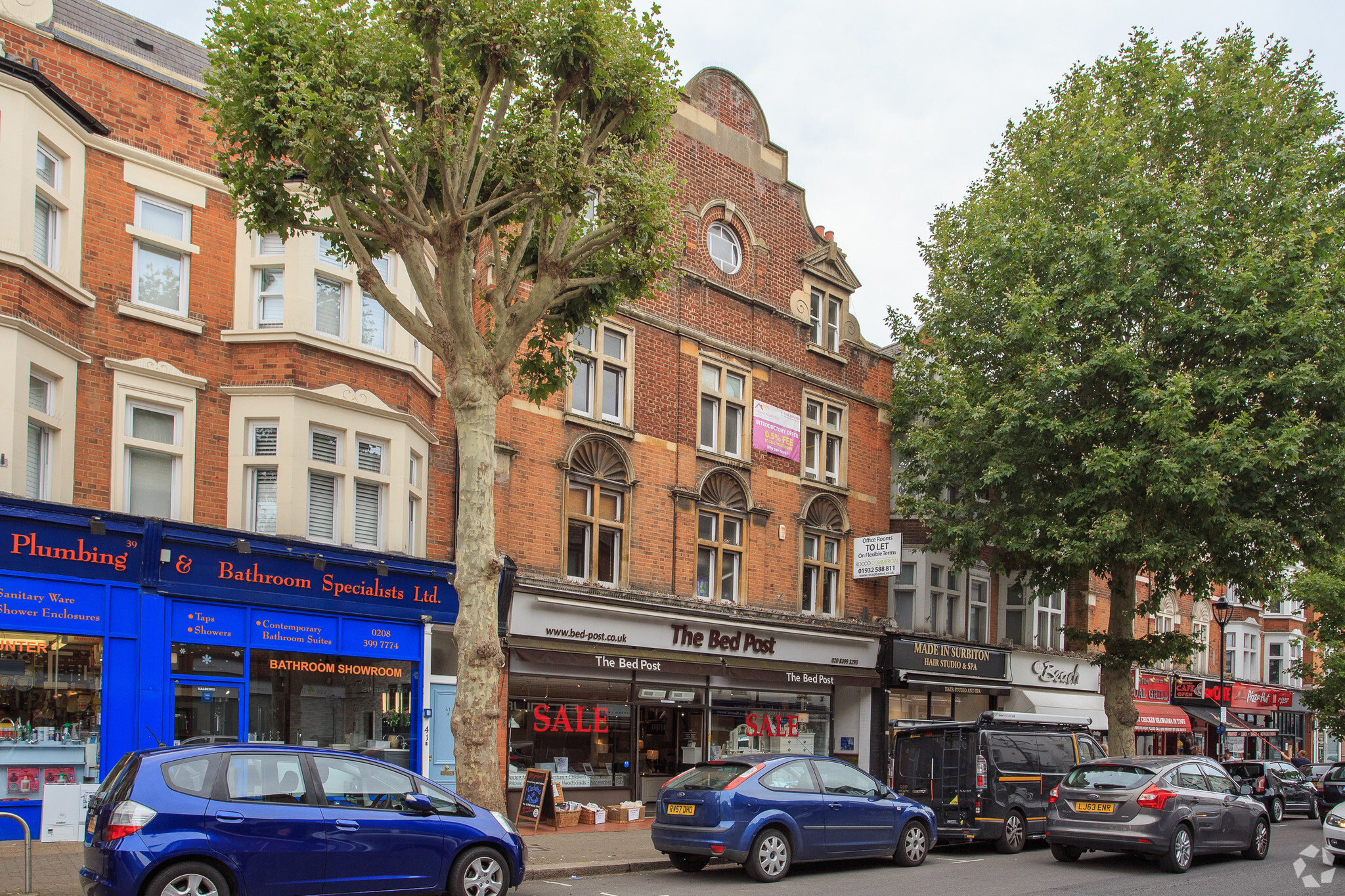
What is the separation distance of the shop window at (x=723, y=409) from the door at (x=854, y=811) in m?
8.87

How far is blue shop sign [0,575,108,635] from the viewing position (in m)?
12.7

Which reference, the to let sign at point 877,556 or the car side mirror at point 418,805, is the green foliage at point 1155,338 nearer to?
the to let sign at point 877,556

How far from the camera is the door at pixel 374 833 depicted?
9.38 meters

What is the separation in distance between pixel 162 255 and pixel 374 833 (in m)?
9.03

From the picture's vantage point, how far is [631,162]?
12789 mm

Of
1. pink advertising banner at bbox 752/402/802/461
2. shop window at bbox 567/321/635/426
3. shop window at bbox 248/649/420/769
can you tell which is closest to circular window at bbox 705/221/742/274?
pink advertising banner at bbox 752/402/802/461

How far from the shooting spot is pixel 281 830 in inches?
357

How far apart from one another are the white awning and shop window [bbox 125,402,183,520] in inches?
770

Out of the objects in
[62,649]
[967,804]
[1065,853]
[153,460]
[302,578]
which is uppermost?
[153,460]

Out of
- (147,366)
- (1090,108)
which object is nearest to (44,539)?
(147,366)

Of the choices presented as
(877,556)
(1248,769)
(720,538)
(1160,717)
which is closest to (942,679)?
(877,556)

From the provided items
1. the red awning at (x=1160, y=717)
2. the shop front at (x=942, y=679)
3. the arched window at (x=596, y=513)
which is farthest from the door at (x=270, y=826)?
the red awning at (x=1160, y=717)

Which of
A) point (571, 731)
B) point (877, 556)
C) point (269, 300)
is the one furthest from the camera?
point (877, 556)

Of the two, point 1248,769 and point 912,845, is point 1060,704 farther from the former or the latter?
point 912,845
